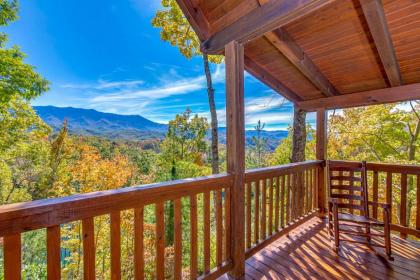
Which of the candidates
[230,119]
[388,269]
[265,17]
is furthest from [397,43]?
[388,269]

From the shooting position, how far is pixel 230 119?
6.93 ft

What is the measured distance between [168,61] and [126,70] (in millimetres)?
6773

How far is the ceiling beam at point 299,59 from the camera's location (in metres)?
2.40

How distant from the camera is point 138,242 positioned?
1.53 m

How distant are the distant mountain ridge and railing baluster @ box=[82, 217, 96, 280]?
12073 millimetres

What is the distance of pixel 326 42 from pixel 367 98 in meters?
1.31

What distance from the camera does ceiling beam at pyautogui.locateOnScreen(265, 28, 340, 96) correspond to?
240 cm

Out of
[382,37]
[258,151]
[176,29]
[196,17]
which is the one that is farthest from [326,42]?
[258,151]

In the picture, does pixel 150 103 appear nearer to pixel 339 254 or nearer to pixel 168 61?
pixel 168 61

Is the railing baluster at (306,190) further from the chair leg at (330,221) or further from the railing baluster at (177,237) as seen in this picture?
the railing baluster at (177,237)

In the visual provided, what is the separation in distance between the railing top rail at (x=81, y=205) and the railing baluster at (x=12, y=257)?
45 mm

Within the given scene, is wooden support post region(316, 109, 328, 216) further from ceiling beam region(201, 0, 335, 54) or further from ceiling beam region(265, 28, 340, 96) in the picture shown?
ceiling beam region(201, 0, 335, 54)

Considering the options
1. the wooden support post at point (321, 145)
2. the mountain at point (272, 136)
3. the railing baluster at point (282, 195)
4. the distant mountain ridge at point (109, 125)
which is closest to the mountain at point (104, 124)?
the distant mountain ridge at point (109, 125)

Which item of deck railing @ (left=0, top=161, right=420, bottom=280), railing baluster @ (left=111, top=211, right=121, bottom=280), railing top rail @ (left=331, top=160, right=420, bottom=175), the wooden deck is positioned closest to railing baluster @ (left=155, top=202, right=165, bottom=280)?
deck railing @ (left=0, top=161, right=420, bottom=280)
